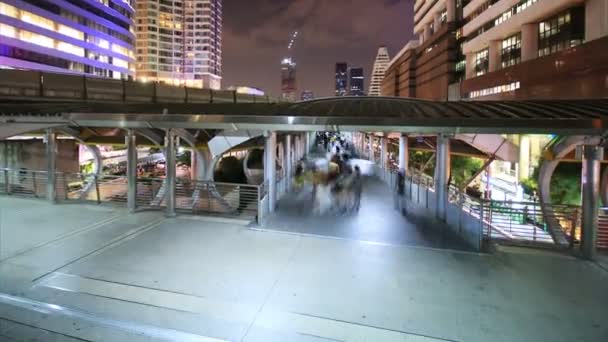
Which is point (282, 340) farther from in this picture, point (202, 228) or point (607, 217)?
point (607, 217)

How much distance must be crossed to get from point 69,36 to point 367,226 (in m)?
71.9

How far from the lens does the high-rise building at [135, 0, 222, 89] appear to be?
112 m

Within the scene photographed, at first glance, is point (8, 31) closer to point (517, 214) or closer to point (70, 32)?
point (70, 32)

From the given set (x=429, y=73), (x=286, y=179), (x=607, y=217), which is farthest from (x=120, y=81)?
(x=429, y=73)

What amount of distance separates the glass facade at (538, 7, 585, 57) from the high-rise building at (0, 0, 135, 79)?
64147 millimetres

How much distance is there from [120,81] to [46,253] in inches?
750

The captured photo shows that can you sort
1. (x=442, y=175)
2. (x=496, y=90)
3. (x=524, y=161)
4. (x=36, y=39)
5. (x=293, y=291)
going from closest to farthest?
1. (x=293, y=291)
2. (x=442, y=175)
3. (x=524, y=161)
4. (x=496, y=90)
5. (x=36, y=39)

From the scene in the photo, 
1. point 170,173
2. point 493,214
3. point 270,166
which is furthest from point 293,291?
point 493,214

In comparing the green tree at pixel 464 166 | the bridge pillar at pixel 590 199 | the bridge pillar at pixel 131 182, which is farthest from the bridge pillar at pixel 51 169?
the green tree at pixel 464 166

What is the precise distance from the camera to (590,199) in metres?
6.25

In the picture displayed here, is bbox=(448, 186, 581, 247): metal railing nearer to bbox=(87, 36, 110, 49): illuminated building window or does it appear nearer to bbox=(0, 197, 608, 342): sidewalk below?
bbox=(0, 197, 608, 342): sidewalk below

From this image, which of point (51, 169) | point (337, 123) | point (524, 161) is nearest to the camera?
point (337, 123)

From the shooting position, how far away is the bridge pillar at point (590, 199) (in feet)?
20.4

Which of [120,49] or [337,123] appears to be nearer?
[337,123]
